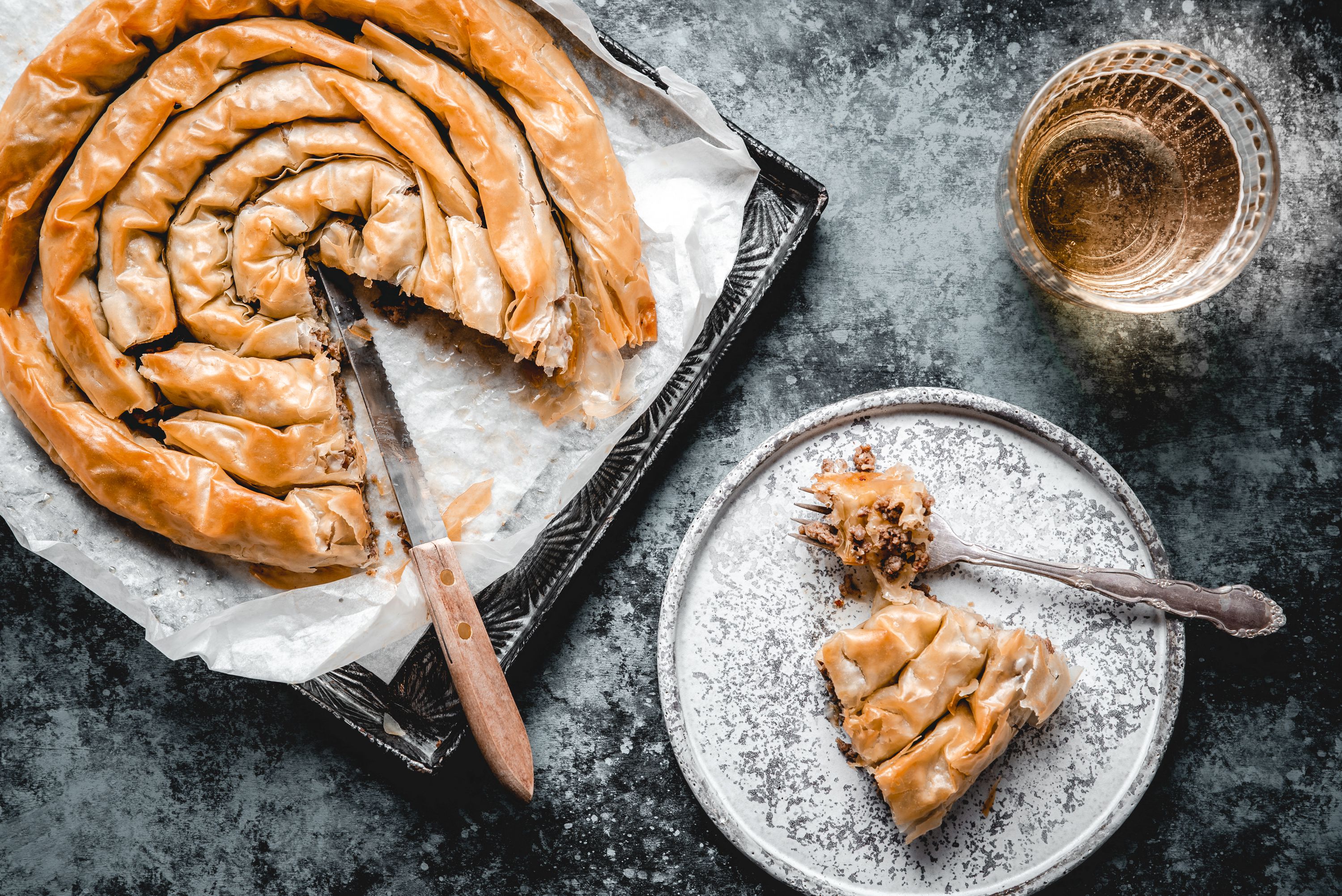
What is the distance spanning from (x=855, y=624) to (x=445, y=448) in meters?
1.01

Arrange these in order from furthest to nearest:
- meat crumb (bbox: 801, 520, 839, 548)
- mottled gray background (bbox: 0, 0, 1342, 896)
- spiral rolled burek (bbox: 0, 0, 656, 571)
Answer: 1. mottled gray background (bbox: 0, 0, 1342, 896)
2. meat crumb (bbox: 801, 520, 839, 548)
3. spiral rolled burek (bbox: 0, 0, 656, 571)

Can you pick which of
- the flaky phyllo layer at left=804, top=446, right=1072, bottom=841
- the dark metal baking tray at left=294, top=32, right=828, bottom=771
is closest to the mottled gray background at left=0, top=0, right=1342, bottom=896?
the dark metal baking tray at left=294, top=32, right=828, bottom=771

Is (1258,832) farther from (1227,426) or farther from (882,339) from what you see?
(882,339)

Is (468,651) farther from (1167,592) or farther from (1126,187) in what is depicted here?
(1126,187)

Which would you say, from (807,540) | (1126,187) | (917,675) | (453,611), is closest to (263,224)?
(453,611)

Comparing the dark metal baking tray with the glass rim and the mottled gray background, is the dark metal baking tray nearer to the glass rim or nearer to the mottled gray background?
the mottled gray background

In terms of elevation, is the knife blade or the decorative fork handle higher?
the decorative fork handle

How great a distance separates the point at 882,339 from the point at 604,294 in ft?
2.23

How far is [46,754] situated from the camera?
183 cm

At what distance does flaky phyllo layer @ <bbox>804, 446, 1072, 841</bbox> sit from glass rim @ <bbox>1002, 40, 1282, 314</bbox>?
0.56 meters

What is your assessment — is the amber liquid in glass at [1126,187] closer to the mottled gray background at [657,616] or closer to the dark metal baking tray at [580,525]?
the mottled gray background at [657,616]

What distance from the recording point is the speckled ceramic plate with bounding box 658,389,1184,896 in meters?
1.73

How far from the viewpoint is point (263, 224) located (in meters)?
1.61

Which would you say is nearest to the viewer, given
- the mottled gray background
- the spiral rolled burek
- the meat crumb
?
the spiral rolled burek
